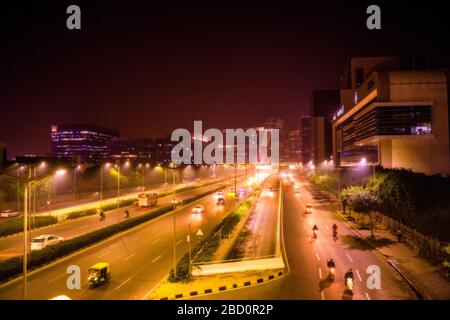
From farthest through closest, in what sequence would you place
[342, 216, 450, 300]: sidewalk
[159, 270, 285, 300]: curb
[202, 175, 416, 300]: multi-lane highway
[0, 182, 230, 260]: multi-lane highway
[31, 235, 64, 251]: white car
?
1. [0, 182, 230, 260]: multi-lane highway
2. [31, 235, 64, 251]: white car
3. [342, 216, 450, 300]: sidewalk
4. [202, 175, 416, 300]: multi-lane highway
5. [159, 270, 285, 300]: curb

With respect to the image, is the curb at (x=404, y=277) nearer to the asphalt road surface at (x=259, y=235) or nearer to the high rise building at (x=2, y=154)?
the asphalt road surface at (x=259, y=235)

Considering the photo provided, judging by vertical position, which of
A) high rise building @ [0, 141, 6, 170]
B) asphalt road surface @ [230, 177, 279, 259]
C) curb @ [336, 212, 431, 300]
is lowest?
curb @ [336, 212, 431, 300]

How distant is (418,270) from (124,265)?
865 inches

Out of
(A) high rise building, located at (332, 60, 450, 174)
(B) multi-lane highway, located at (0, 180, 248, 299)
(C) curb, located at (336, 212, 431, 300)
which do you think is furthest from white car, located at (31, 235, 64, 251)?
(A) high rise building, located at (332, 60, 450, 174)

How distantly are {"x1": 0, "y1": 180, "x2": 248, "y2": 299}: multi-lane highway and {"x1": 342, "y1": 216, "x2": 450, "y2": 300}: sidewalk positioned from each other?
55.5ft

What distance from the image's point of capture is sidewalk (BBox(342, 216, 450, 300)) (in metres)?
20.8

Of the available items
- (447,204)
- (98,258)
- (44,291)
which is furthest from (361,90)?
(44,291)

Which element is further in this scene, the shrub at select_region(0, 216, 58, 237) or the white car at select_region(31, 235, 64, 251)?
the shrub at select_region(0, 216, 58, 237)

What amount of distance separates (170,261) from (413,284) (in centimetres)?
1734

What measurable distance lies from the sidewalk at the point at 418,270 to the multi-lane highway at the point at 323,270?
75cm

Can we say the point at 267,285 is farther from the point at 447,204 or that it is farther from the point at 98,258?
the point at 447,204

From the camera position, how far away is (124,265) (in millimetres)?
26000

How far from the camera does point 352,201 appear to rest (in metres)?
41.2

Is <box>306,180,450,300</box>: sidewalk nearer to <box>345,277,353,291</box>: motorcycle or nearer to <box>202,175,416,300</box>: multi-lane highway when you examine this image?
<box>202,175,416,300</box>: multi-lane highway
